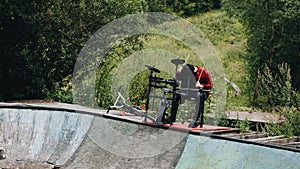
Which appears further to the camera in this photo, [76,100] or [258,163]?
[76,100]

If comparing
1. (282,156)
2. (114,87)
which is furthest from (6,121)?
(282,156)

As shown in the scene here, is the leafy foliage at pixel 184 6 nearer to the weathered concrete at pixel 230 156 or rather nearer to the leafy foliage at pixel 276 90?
the leafy foliage at pixel 276 90

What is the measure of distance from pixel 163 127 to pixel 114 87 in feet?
15.9

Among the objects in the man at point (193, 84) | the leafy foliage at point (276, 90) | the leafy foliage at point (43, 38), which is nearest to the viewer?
the man at point (193, 84)

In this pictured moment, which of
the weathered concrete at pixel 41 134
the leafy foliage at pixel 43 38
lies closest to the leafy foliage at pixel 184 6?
the leafy foliage at pixel 43 38

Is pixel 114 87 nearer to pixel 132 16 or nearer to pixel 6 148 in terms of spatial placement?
pixel 132 16

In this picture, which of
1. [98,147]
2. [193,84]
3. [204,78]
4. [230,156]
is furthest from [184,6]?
[230,156]

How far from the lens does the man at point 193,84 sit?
303 inches

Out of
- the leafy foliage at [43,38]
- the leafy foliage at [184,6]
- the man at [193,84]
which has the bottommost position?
the man at [193,84]

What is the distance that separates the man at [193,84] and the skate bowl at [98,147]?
0.69 m

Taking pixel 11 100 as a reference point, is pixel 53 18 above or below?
above

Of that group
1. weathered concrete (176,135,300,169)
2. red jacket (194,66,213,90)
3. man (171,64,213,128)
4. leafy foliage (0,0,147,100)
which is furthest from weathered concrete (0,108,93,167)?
leafy foliage (0,0,147,100)

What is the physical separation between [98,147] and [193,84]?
1.59 m

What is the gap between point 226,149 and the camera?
626 cm
